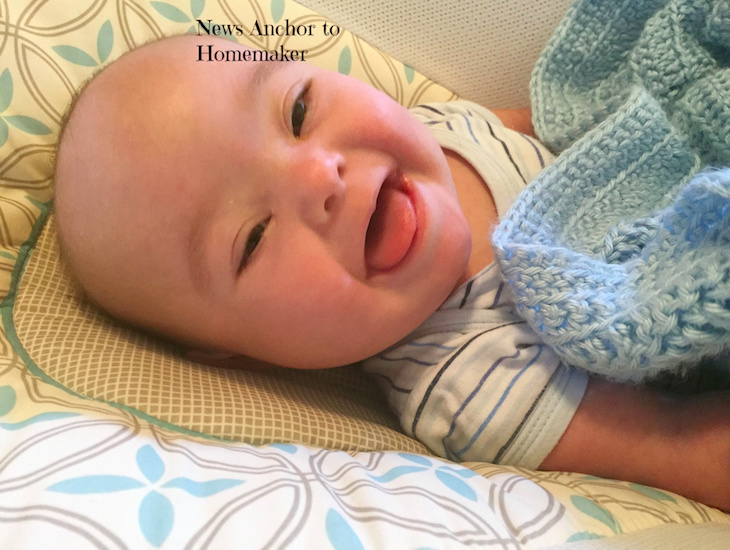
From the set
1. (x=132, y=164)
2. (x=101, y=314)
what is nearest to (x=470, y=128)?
(x=132, y=164)

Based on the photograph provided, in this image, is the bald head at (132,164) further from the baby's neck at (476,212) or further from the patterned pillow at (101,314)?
the baby's neck at (476,212)

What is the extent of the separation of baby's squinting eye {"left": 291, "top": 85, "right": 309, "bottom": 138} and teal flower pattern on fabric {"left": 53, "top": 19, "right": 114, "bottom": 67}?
15.7 inches

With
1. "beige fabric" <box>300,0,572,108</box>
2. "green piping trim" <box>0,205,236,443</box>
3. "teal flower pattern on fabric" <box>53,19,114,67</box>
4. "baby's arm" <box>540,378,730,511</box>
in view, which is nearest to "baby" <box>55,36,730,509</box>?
"baby's arm" <box>540,378,730,511</box>

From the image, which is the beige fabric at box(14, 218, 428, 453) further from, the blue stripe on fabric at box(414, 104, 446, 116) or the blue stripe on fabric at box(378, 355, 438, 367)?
the blue stripe on fabric at box(414, 104, 446, 116)

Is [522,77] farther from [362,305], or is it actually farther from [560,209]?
[362,305]

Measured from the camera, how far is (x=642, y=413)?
70cm

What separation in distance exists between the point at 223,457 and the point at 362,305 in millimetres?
237

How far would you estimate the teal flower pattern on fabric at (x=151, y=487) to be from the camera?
45 cm

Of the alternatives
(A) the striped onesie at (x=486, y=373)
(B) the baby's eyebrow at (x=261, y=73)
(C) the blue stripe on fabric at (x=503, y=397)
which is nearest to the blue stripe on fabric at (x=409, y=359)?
(A) the striped onesie at (x=486, y=373)

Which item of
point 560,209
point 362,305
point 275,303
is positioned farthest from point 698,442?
point 275,303

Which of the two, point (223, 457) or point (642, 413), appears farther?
point (642, 413)

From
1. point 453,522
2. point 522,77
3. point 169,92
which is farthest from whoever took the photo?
point 522,77

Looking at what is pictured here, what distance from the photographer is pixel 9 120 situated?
85 centimetres

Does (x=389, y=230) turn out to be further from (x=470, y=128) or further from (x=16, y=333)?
(x=16, y=333)
